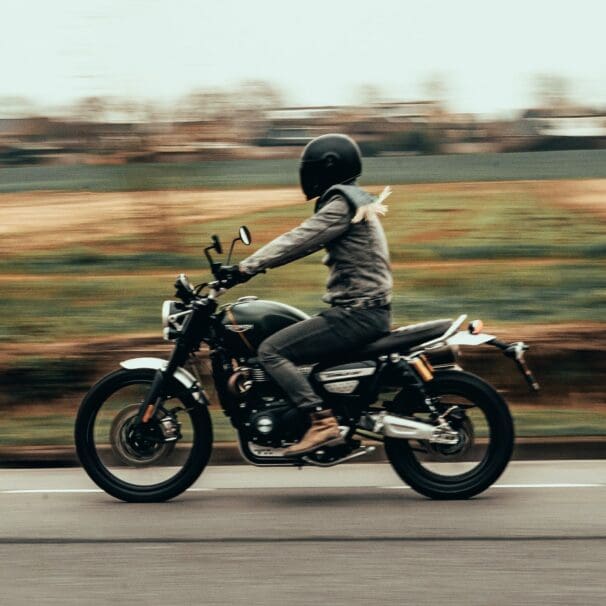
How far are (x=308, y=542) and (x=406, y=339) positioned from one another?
59.5 inches

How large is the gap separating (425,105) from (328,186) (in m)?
9.16

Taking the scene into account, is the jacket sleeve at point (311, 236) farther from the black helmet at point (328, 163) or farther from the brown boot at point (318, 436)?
the brown boot at point (318, 436)

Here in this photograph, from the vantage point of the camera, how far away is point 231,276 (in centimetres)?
755

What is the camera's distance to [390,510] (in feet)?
24.2

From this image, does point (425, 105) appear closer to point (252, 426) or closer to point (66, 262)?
point (66, 262)

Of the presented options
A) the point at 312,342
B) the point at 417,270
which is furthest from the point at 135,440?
the point at 417,270

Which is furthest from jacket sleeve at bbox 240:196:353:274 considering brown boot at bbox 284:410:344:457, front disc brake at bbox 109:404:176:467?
front disc brake at bbox 109:404:176:467

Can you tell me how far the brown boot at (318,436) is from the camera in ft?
24.8

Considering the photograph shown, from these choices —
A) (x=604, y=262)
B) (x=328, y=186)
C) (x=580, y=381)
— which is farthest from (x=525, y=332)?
(x=328, y=186)

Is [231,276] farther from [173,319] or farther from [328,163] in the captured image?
[328,163]

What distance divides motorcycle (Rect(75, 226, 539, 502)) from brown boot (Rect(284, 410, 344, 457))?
0.20ft

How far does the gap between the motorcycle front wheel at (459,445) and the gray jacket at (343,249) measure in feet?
1.96

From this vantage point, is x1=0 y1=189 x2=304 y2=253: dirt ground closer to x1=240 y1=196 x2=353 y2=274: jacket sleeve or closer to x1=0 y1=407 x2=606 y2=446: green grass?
x1=0 y1=407 x2=606 y2=446: green grass

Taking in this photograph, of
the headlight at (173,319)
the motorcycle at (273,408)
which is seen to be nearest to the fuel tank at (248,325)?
the motorcycle at (273,408)
